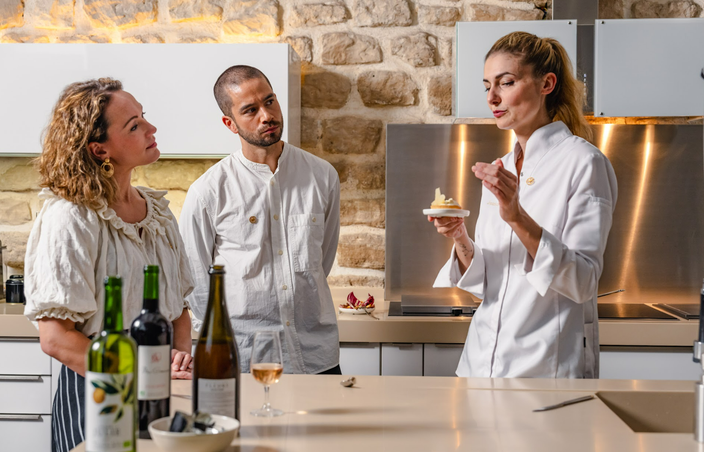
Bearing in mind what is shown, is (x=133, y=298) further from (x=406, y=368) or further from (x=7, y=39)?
(x=7, y=39)

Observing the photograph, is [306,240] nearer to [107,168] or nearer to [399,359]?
[399,359]

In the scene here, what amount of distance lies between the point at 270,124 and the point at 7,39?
1.64 m

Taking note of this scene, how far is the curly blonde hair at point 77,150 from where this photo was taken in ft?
5.06

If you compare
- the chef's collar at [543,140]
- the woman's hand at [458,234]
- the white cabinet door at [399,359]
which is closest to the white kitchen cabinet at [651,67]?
the chef's collar at [543,140]

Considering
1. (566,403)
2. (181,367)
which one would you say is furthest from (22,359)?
(566,403)

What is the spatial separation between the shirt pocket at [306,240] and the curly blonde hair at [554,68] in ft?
2.64

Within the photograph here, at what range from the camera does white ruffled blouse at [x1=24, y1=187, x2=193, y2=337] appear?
144cm

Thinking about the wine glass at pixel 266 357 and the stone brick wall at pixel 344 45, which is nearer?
the wine glass at pixel 266 357

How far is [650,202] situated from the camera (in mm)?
2756

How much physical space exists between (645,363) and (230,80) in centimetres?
177

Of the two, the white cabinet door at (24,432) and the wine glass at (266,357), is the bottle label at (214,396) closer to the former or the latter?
the wine glass at (266,357)

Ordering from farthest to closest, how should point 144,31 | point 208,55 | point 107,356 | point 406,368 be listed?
point 144,31 → point 208,55 → point 406,368 → point 107,356

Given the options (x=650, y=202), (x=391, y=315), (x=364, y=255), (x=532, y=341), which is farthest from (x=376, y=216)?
(x=532, y=341)

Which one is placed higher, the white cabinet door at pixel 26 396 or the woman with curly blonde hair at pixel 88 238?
the woman with curly blonde hair at pixel 88 238
